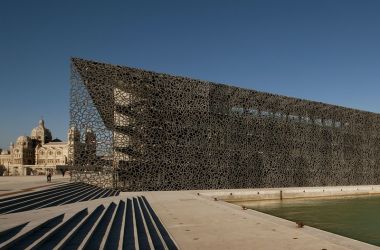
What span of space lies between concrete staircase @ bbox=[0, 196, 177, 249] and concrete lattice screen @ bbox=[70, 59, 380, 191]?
1075 centimetres

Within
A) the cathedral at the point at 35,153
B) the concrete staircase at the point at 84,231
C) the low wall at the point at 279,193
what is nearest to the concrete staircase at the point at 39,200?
the concrete staircase at the point at 84,231

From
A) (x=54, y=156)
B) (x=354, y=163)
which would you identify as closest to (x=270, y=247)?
(x=354, y=163)

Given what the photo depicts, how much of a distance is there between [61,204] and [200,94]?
14.2 metres

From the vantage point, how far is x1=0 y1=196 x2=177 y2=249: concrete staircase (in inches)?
283

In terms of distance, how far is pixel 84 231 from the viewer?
8.61 meters

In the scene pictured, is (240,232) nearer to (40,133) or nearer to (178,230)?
(178,230)

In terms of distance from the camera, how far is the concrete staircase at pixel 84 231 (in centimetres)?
719

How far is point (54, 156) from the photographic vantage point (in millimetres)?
99812

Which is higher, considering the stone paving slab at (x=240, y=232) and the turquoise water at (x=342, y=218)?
the stone paving slab at (x=240, y=232)

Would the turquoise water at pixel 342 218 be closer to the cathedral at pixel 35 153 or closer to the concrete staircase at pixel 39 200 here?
the concrete staircase at pixel 39 200

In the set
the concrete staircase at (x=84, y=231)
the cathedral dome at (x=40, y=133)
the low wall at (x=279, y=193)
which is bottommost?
the low wall at (x=279, y=193)

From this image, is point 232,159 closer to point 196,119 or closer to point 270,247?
point 196,119

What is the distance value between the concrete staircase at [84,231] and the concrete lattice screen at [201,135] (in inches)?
423

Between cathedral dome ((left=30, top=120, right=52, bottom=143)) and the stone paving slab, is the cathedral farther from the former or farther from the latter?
the stone paving slab
